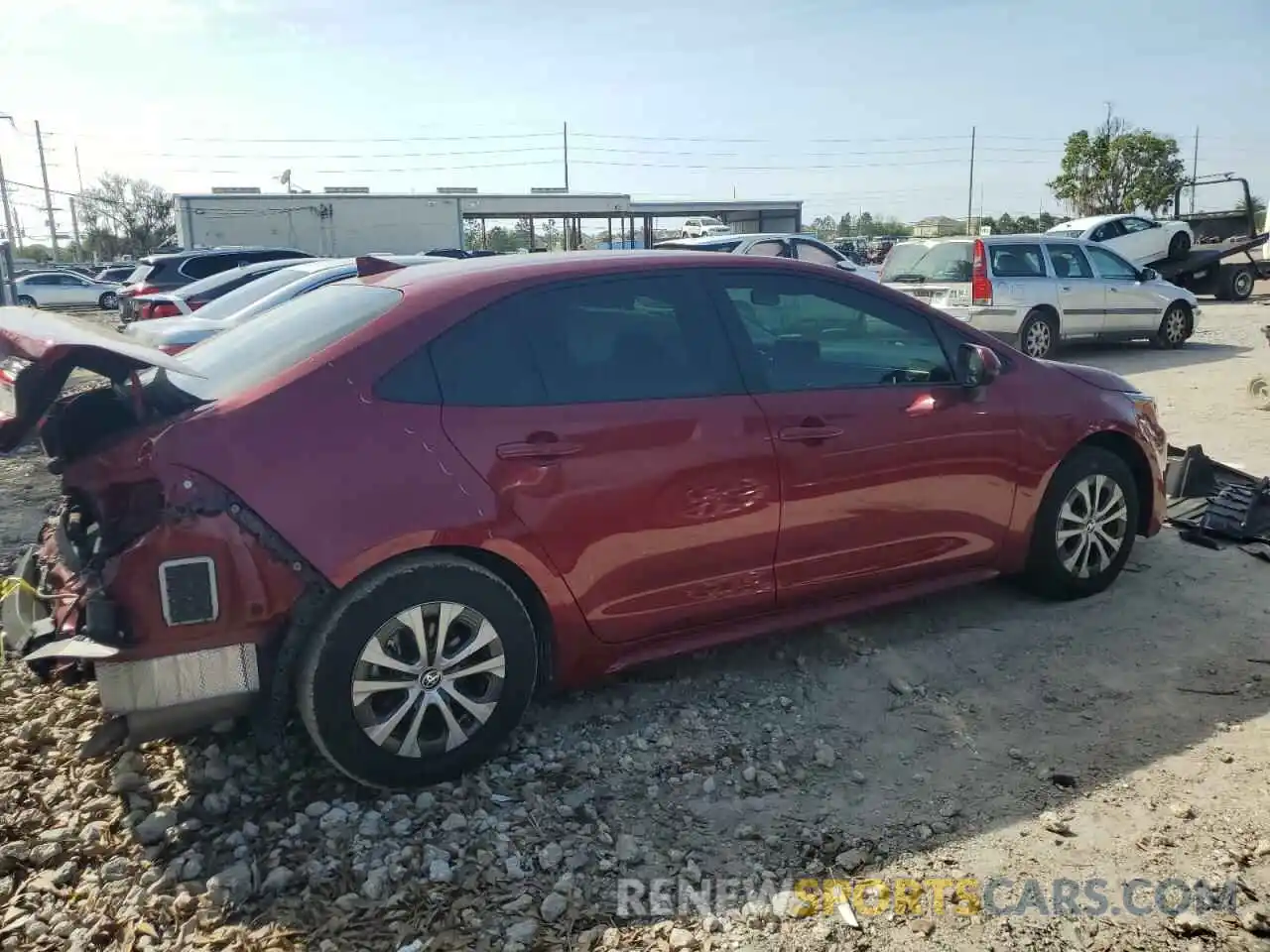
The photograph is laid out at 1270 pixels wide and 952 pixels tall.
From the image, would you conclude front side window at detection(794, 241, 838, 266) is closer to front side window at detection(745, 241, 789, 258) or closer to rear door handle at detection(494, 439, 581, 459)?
front side window at detection(745, 241, 789, 258)

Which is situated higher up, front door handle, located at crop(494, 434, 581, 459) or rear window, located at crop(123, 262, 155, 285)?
rear window, located at crop(123, 262, 155, 285)

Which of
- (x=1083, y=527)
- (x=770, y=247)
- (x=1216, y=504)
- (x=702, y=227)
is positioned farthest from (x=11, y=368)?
(x=702, y=227)

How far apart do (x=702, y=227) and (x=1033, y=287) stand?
97.2 feet

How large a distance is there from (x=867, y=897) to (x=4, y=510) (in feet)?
21.5

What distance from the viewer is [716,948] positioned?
2.55 meters

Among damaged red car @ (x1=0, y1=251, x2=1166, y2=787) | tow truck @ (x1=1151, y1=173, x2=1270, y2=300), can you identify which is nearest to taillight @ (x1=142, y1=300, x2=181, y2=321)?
damaged red car @ (x1=0, y1=251, x2=1166, y2=787)

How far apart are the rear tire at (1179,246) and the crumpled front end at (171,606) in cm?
2236

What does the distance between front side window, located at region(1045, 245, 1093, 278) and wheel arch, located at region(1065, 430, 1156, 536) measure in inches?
355

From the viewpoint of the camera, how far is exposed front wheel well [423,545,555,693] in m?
3.22

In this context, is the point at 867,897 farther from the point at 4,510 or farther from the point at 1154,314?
the point at 1154,314

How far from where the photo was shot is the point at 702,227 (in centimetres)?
4109

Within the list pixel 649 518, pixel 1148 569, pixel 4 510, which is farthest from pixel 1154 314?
pixel 4 510

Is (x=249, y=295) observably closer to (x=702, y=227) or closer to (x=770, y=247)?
(x=770, y=247)

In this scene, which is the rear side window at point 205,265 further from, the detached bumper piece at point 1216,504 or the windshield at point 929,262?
the detached bumper piece at point 1216,504
